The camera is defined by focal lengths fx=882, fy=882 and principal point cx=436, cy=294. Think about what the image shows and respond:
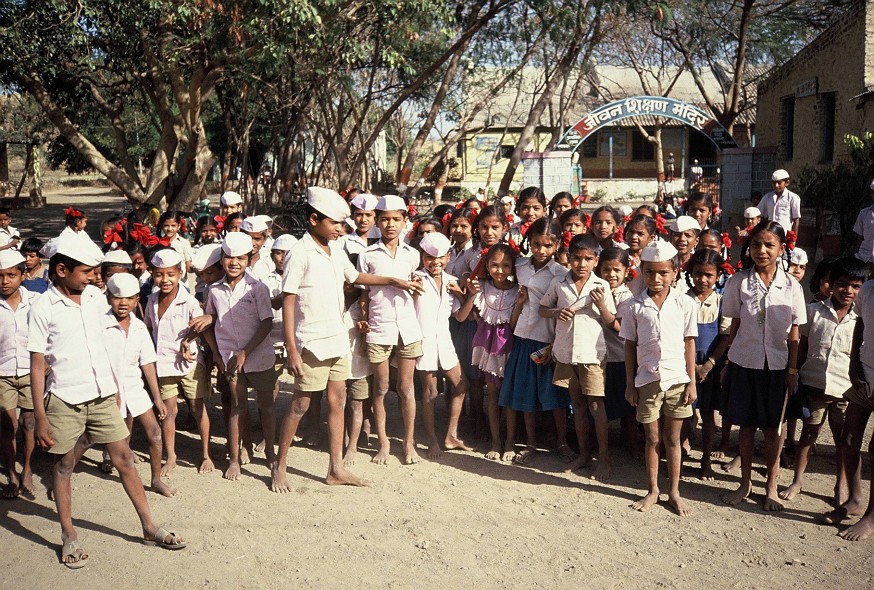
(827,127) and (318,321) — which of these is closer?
(318,321)

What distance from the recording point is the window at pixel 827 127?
16500 mm

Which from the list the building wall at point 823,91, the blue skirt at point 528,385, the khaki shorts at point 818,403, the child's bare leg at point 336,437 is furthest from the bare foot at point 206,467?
the building wall at point 823,91

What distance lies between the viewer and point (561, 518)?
475 centimetres

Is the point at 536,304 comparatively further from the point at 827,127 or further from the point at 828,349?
the point at 827,127

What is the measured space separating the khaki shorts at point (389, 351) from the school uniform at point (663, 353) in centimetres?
147

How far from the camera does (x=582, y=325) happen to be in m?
5.29

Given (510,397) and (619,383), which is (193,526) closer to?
(510,397)

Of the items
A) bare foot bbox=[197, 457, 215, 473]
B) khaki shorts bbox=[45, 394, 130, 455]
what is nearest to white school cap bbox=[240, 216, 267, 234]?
bare foot bbox=[197, 457, 215, 473]

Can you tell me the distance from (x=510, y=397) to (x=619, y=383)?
698mm

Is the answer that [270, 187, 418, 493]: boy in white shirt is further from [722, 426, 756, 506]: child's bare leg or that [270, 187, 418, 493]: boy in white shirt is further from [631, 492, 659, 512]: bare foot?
A: [722, 426, 756, 506]: child's bare leg

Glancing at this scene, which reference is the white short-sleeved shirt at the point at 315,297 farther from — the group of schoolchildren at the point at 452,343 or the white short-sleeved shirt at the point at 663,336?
the white short-sleeved shirt at the point at 663,336

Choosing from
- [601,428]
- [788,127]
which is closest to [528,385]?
[601,428]

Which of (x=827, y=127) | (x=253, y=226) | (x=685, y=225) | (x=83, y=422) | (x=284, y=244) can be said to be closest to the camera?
(x=83, y=422)

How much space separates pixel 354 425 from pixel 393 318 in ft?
2.63
